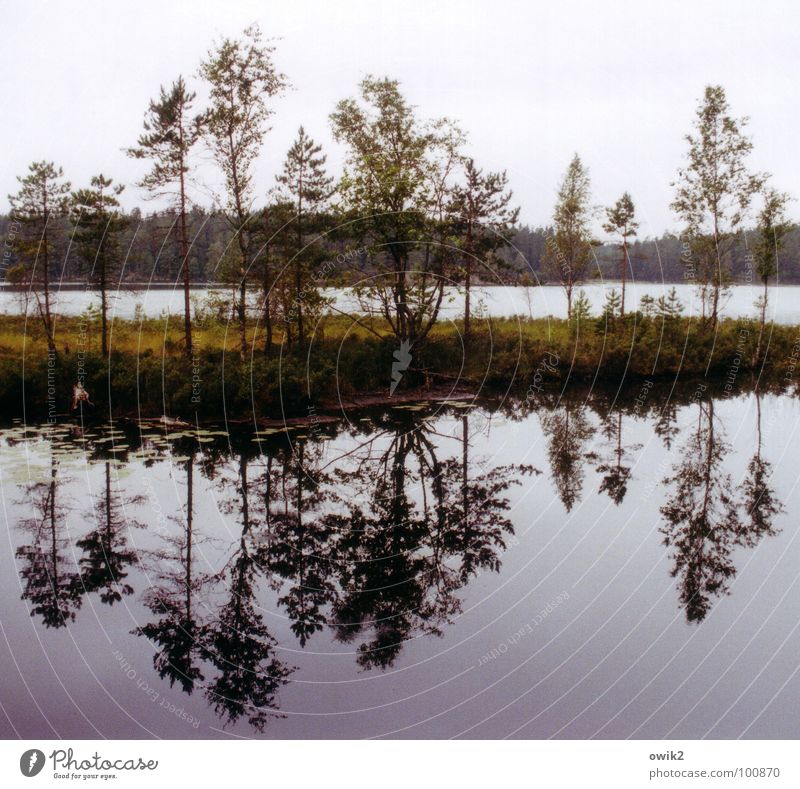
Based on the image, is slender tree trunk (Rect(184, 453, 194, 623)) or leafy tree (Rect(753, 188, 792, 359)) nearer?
slender tree trunk (Rect(184, 453, 194, 623))

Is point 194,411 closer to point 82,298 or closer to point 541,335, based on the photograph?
point 82,298

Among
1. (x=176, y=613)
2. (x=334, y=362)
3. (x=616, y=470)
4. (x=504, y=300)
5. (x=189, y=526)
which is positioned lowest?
(x=176, y=613)

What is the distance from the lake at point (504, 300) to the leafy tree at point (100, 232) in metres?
0.53

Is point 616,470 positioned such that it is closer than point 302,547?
No

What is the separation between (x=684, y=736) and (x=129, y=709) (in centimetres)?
386

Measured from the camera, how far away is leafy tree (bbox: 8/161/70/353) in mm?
11469

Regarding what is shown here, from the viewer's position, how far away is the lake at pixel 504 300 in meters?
14.3

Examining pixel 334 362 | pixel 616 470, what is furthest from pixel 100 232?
pixel 616 470

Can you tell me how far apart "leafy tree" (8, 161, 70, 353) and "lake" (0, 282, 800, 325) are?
3.54ft

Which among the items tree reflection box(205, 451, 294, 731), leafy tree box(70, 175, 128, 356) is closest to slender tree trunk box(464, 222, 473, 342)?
leafy tree box(70, 175, 128, 356)

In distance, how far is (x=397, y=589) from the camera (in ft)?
22.0

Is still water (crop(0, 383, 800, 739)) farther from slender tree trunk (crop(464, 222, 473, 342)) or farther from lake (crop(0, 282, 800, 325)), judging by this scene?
lake (crop(0, 282, 800, 325))

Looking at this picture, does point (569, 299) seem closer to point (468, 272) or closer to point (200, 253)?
point (468, 272)

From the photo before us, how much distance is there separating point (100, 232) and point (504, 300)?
11.5 m
